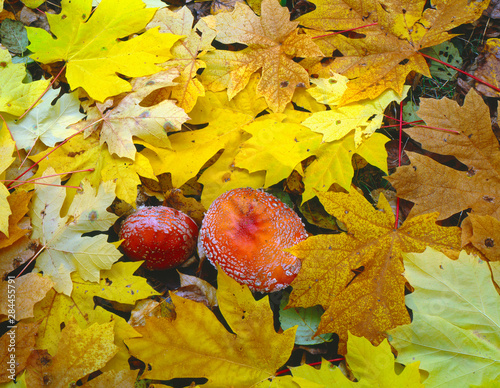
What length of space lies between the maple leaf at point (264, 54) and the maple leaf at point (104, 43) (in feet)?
0.96

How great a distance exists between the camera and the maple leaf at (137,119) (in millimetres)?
1943

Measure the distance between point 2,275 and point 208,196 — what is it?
113cm

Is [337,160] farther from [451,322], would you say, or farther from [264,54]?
[451,322]

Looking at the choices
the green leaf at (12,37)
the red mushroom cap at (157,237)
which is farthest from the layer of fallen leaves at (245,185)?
the green leaf at (12,37)

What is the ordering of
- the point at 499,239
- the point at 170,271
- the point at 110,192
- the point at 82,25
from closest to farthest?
the point at 499,239 → the point at 110,192 → the point at 82,25 → the point at 170,271

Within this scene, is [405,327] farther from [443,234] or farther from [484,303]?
[443,234]

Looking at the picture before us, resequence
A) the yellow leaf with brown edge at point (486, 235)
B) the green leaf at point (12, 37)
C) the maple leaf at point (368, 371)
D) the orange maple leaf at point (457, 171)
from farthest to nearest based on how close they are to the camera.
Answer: the green leaf at point (12, 37) < the orange maple leaf at point (457, 171) < the yellow leaf with brown edge at point (486, 235) < the maple leaf at point (368, 371)

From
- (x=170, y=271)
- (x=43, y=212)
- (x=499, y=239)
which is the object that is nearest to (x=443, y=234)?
(x=499, y=239)

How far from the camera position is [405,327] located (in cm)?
164

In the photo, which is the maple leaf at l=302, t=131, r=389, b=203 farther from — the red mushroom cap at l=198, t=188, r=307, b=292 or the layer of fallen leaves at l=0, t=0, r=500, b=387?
the red mushroom cap at l=198, t=188, r=307, b=292

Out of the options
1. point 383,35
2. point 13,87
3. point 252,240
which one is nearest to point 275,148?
point 252,240

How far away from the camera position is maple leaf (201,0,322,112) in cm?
204

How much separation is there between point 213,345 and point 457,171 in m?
1.53

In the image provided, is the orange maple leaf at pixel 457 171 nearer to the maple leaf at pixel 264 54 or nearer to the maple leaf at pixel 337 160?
the maple leaf at pixel 337 160
